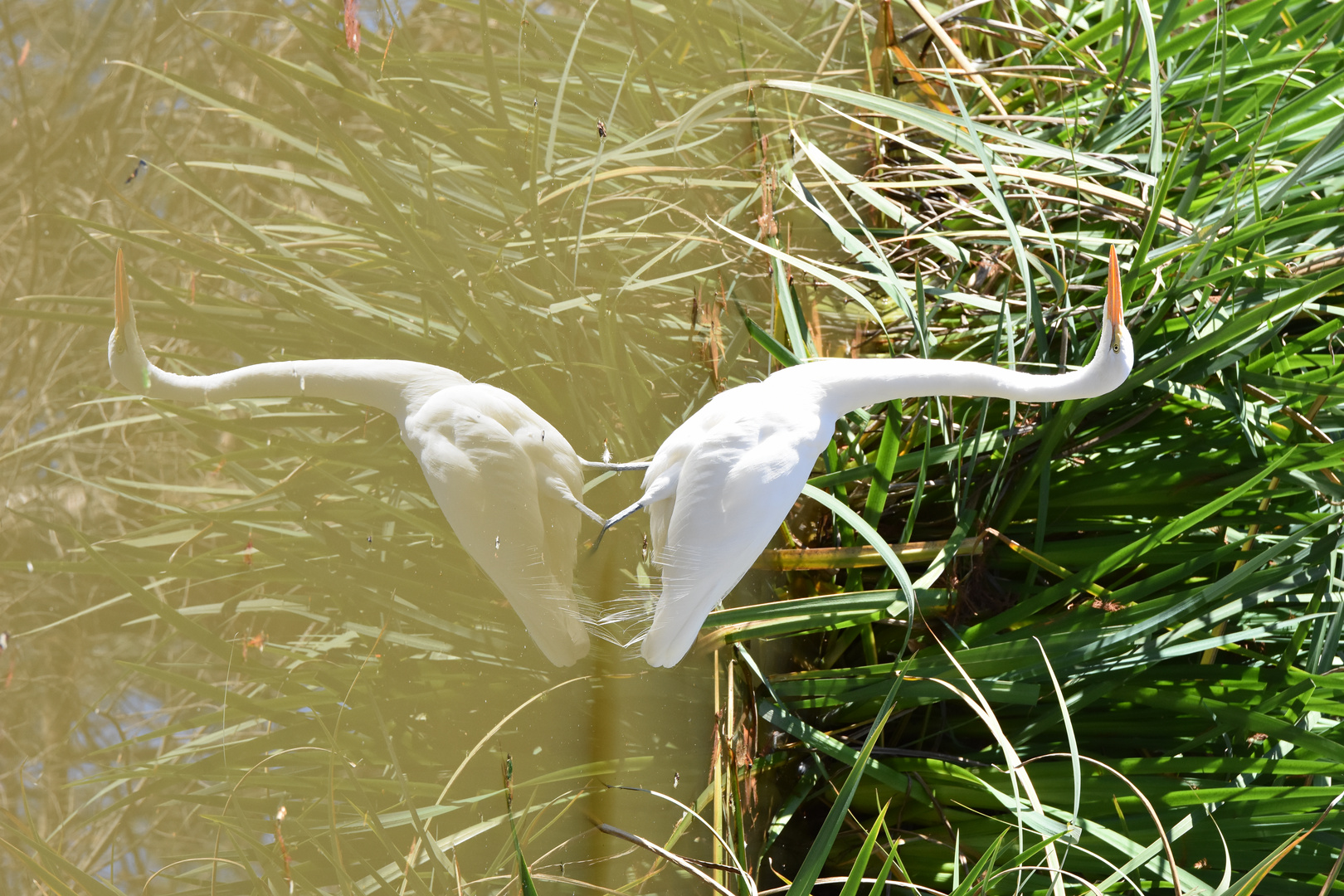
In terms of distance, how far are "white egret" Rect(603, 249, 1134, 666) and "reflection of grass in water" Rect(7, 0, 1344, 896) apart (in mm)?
35

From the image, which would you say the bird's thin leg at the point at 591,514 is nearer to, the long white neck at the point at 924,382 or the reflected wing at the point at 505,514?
the reflected wing at the point at 505,514

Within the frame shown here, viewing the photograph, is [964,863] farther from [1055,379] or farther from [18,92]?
[18,92]

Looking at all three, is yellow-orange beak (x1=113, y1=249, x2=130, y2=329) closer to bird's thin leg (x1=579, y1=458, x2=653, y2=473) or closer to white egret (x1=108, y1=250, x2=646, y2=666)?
white egret (x1=108, y1=250, x2=646, y2=666)

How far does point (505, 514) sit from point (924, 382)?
0.77 feet

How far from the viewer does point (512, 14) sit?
0.36m

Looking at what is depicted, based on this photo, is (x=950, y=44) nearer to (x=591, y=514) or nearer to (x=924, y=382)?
Result: (x=924, y=382)

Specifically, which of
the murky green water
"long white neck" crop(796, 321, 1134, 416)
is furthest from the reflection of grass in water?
"long white neck" crop(796, 321, 1134, 416)

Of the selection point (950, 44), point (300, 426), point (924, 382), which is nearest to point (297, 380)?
point (300, 426)

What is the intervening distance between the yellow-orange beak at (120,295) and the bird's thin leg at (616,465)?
0.22 meters

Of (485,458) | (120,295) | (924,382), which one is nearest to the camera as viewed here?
(120,295)

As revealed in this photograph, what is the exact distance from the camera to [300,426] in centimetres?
25

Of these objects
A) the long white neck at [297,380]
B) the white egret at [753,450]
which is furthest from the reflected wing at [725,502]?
the long white neck at [297,380]

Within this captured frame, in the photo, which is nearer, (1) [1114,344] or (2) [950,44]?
(1) [1114,344]

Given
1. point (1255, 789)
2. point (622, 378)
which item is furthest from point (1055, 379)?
point (1255, 789)
